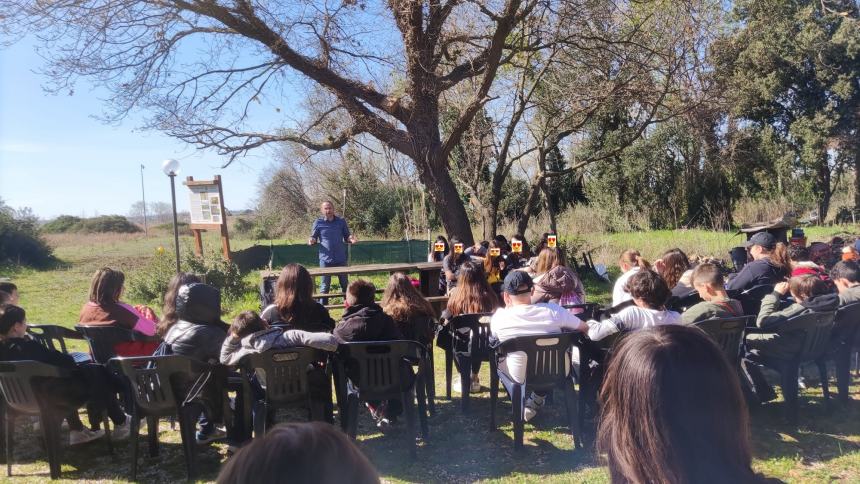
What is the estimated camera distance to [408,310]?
4410 mm

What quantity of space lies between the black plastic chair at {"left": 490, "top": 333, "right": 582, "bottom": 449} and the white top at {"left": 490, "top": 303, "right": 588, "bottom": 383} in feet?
0.21

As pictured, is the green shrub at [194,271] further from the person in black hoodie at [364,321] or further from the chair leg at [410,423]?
the chair leg at [410,423]

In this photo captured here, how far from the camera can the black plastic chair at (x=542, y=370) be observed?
12.0 feet

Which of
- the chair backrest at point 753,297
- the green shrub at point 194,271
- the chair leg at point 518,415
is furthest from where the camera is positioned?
the green shrub at point 194,271

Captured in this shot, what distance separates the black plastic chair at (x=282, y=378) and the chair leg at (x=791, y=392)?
129 inches

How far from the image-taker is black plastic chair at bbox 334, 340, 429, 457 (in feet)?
12.0

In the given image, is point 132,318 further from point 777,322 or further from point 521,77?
point 521,77

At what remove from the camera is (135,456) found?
3.56 m

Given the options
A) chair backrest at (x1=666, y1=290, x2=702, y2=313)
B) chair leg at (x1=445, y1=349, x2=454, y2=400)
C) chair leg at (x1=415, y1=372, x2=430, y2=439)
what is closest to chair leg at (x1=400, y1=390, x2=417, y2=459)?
chair leg at (x1=415, y1=372, x2=430, y2=439)

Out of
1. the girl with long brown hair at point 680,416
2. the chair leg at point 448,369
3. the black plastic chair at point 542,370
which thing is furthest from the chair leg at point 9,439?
the girl with long brown hair at point 680,416

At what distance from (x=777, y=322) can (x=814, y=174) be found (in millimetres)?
22483

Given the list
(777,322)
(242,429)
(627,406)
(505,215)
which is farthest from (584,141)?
(627,406)

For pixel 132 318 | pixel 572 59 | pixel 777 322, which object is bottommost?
pixel 777 322

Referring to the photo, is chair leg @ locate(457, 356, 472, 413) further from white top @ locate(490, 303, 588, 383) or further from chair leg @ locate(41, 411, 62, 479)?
chair leg @ locate(41, 411, 62, 479)
